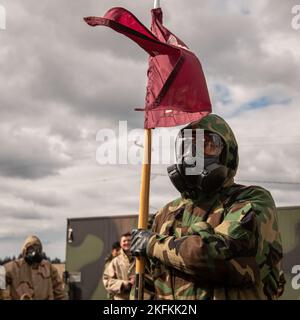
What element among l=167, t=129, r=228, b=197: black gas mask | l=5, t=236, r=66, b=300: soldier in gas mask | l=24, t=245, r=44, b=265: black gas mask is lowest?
l=5, t=236, r=66, b=300: soldier in gas mask

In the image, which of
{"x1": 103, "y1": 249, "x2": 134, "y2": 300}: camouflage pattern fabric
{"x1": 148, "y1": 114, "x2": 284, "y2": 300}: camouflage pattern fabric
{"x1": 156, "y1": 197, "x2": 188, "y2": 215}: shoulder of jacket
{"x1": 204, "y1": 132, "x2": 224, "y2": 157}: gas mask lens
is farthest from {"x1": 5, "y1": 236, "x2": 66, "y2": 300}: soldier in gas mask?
{"x1": 204, "y1": 132, "x2": 224, "y2": 157}: gas mask lens

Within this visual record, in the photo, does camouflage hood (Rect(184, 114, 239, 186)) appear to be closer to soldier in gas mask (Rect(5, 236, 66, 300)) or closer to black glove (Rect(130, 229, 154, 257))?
black glove (Rect(130, 229, 154, 257))

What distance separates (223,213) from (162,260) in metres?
0.40

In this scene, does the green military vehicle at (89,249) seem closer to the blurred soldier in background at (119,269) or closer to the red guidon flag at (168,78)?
the blurred soldier in background at (119,269)

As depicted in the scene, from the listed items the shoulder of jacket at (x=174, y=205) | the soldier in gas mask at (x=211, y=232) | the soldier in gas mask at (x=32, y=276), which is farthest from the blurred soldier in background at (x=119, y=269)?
the soldier in gas mask at (x=211, y=232)

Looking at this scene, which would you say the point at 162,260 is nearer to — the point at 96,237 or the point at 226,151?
the point at 226,151

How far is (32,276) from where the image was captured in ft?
25.9

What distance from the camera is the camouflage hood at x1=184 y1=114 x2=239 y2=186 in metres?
3.25

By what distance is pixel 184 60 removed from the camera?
363 cm

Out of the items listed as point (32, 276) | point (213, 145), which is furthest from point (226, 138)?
point (32, 276)

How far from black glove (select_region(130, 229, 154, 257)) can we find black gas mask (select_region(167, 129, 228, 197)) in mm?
337

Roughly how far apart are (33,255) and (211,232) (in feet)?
17.5

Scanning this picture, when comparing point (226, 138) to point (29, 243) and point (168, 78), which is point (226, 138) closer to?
→ point (168, 78)
